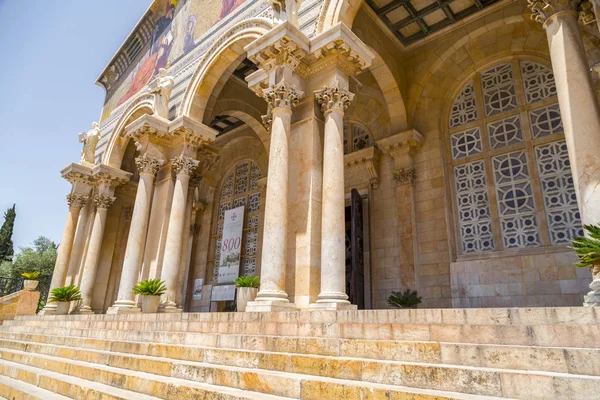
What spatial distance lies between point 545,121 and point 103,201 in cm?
1561

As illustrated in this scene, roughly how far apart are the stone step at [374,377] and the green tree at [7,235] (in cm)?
3950

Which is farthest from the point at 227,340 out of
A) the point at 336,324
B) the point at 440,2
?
the point at 440,2

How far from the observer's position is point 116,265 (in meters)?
16.3

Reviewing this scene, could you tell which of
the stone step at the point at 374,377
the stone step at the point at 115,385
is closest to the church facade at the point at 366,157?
the stone step at the point at 374,377

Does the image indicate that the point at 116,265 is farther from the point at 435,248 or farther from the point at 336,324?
the point at 336,324

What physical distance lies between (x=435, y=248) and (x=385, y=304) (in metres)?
2.22

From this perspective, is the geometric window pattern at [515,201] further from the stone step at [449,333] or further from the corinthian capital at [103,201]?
the corinthian capital at [103,201]

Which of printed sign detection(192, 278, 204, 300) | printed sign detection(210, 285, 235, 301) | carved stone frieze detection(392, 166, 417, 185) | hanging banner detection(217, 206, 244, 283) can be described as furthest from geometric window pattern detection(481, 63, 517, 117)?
printed sign detection(192, 278, 204, 300)

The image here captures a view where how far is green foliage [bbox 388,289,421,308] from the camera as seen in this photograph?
10.0 m

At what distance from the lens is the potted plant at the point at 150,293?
1020 cm

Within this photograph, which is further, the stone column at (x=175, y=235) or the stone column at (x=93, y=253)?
the stone column at (x=93, y=253)

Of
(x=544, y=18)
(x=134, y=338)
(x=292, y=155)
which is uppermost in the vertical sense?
(x=544, y=18)

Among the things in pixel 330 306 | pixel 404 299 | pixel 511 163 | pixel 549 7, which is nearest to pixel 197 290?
pixel 404 299

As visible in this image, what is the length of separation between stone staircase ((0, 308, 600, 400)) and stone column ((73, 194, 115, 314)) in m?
8.19
